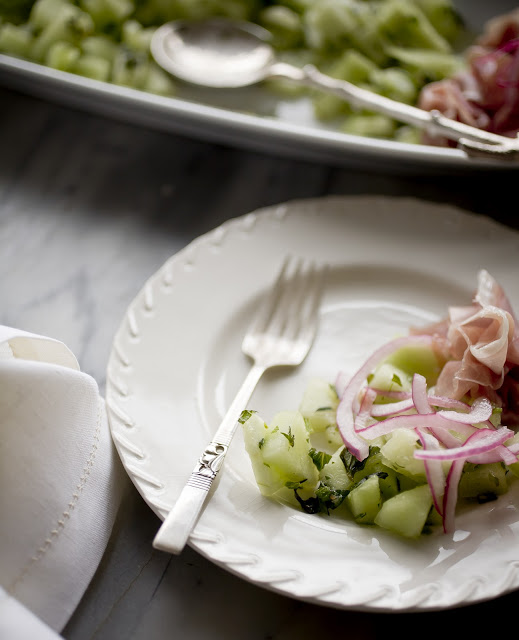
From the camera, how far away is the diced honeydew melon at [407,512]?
2.88 feet

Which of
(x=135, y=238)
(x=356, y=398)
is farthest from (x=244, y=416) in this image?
(x=135, y=238)

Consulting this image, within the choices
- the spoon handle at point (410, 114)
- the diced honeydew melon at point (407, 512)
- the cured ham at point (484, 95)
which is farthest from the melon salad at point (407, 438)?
the cured ham at point (484, 95)

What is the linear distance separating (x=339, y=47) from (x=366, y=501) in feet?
4.22

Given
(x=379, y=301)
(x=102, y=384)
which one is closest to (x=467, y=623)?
(x=379, y=301)

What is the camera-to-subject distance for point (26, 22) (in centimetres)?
187

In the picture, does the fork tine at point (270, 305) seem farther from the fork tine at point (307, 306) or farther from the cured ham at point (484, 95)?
the cured ham at point (484, 95)

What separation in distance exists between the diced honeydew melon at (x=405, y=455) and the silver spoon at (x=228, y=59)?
881 millimetres

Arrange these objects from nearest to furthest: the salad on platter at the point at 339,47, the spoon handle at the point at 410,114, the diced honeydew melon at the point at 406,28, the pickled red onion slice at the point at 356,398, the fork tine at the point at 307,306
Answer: the pickled red onion slice at the point at 356,398 < the fork tine at the point at 307,306 < the spoon handle at the point at 410,114 < the salad on platter at the point at 339,47 < the diced honeydew melon at the point at 406,28

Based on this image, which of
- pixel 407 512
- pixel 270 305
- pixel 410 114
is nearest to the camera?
pixel 407 512

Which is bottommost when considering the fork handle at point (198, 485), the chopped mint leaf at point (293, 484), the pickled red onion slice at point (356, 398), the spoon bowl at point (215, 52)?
the fork handle at point (198, 485)

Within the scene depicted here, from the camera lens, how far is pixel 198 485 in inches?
36.5

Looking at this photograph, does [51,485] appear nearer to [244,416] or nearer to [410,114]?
[244,416]

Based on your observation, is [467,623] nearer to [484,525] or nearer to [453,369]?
[484,525]

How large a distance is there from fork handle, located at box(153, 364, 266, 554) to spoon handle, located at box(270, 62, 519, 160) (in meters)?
0.71
